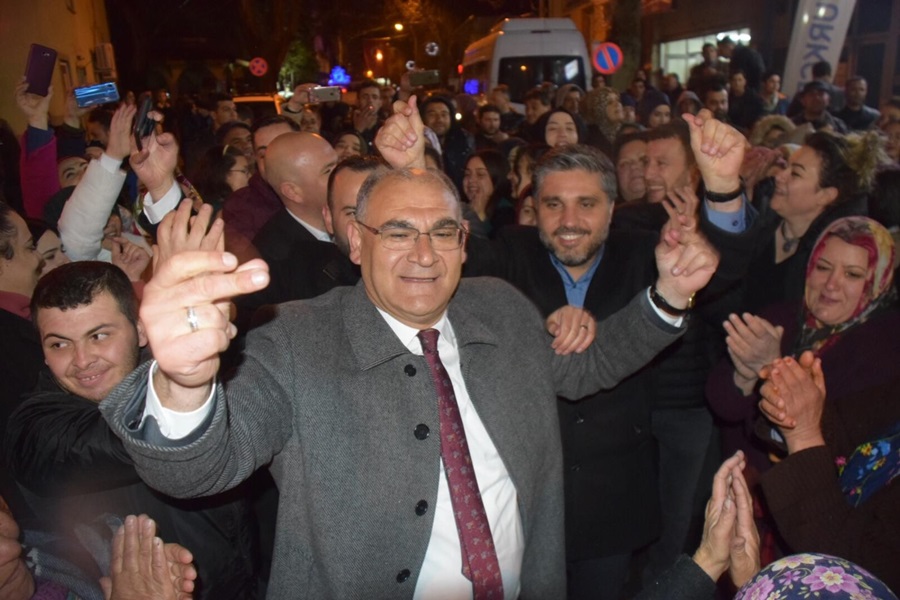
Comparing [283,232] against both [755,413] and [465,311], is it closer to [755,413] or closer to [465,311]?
[465,311]

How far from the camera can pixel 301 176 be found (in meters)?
3.95

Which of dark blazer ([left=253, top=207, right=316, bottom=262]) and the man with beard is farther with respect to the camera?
dark blazer ([left=253, top=207, right=316, bottom=262])

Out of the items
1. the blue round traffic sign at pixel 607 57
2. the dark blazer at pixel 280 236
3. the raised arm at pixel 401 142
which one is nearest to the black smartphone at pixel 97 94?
the dark blazer at pixel 280 236

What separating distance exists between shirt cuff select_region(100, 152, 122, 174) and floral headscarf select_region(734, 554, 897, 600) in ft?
10.1

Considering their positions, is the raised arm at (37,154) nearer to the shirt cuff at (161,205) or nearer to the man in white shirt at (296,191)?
the man in white shirt at (296,191)

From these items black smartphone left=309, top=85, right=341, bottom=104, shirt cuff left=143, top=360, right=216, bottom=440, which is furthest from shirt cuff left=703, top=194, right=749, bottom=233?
A: black smartphone left=309, top=85, right=341, bottom=104

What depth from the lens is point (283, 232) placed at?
150 inches

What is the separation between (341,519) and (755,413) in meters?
1.99

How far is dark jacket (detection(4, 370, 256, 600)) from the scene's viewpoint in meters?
1.91

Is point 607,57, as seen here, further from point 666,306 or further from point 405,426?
point 405,426

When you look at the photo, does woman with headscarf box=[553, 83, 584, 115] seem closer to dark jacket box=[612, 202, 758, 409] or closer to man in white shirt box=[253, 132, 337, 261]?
man in white shirt box=[253, 132, 337, 261]

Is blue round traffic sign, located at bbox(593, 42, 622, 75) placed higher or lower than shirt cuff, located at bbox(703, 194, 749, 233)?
higher

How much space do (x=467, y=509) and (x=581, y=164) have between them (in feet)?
5.52

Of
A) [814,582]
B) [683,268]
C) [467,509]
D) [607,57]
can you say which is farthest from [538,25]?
[814,582]
